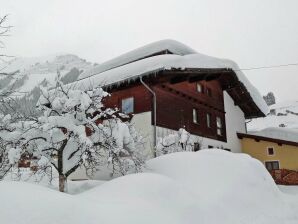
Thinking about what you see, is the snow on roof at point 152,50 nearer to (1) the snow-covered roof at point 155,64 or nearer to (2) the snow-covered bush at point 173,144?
(1) the snow-covered roof at point 155,64

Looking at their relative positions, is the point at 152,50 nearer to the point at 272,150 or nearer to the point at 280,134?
the point at 272,150

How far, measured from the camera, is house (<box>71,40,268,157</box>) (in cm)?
1469

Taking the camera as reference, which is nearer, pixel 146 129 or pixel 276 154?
pixel 146 129

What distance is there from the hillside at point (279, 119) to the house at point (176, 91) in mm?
34114

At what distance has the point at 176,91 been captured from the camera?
16766 mm

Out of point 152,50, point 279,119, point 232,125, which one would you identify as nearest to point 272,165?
point 232,125

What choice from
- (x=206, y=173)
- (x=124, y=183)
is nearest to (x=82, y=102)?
(x=124, y=183)

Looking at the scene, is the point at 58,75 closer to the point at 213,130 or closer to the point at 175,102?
the point at 175,102

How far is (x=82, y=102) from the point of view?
6.89 meters

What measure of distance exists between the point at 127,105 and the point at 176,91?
275 centimetres

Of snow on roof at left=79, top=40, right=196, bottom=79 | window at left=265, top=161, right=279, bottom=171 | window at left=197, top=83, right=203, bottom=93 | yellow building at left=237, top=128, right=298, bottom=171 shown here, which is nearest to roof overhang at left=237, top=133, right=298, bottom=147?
yellow building at left=237, top=128, right=298, bottom=171

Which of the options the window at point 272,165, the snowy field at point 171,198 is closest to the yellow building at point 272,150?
the window at point 272,165

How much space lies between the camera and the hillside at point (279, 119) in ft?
185

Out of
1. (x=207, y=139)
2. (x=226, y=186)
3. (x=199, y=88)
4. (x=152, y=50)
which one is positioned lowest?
(x=226, y=186)
